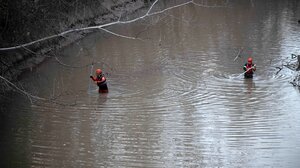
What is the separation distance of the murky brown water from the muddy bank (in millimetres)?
620

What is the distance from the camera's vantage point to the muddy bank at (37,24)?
1570cm

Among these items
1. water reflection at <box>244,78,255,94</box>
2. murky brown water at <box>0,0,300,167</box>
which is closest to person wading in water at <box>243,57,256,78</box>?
water reflection at <box>244,78,255,94</box>

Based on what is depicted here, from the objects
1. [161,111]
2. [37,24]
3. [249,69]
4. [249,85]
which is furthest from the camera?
→ [37,24]

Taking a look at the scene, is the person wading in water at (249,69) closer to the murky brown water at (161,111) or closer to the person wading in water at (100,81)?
the murky brown water at (161,111)

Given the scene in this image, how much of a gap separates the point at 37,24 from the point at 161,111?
23.6ft

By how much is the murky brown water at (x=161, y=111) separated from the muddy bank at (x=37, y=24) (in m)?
0.62

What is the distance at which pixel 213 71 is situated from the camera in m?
19.1

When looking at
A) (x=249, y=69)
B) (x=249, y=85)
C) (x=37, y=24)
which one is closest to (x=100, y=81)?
(x=37, y=24)

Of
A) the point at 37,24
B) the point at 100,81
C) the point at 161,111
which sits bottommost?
the point at 161,111

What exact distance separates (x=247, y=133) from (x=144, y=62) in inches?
342

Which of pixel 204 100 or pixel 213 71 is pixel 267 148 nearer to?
pixel 204 100

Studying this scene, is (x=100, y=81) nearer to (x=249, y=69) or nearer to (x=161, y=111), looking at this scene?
(x=161, y=111)

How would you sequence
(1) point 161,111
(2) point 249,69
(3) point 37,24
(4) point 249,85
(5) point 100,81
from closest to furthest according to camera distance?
(1) point 161,111 < (5) point 100,81 < (4) point 249,85 < (2) point 249,69 < (3) point 37,24

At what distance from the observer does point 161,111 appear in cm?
1466
